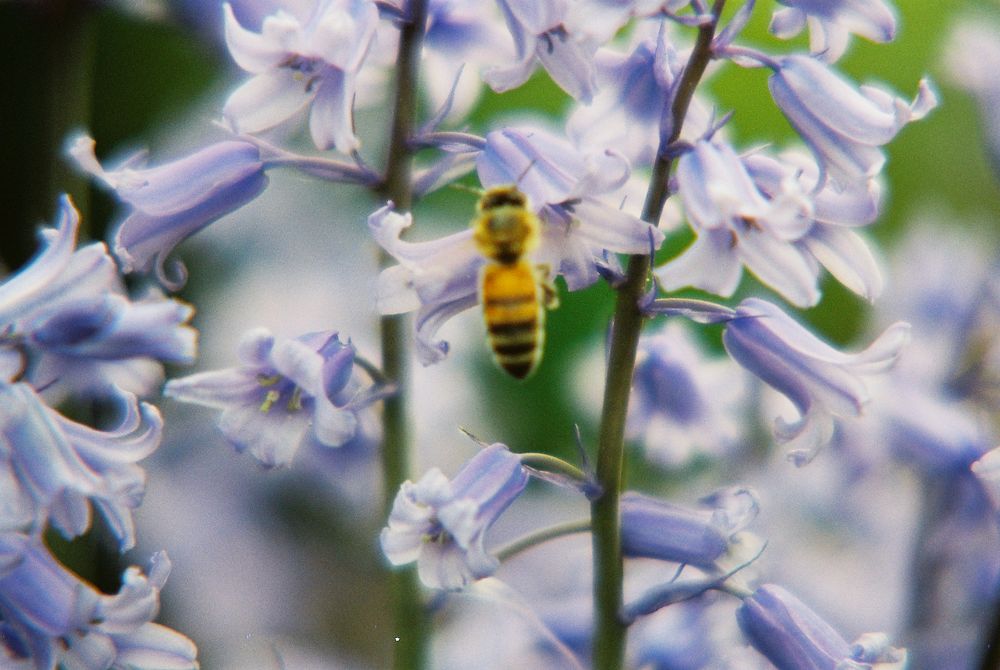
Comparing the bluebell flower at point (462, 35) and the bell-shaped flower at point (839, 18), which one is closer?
the bell-shaped flower at point (839, 18)

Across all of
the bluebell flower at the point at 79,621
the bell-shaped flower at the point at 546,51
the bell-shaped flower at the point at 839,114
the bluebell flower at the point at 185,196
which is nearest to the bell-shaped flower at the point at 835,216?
the bell-shaped flower at the point at 839,114

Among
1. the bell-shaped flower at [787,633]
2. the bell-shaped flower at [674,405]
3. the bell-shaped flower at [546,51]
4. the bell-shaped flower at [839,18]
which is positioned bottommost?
the bell-shaped flower at [674,405]

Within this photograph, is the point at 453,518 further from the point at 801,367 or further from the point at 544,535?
the point at 801,367

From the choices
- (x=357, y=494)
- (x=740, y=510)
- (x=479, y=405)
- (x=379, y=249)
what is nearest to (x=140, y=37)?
(x=479, y=405)

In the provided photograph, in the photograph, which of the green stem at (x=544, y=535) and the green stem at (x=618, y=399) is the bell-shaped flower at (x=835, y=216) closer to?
the green stem at (x=618, y=399)

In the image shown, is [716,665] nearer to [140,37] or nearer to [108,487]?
[108,487]

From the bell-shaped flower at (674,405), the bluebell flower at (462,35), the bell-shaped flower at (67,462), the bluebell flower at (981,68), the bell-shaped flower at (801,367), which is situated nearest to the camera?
the bell-shaped flower at (67,462)

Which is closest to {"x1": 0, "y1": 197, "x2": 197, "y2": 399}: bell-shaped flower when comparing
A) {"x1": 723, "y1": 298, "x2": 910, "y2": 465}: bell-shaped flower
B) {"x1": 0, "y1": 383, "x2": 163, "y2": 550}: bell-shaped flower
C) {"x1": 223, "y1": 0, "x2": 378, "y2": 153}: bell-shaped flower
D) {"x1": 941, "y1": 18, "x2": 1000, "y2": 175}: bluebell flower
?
{"x1": 0, "y1": 383, "x2": 163, "y2": 550}: bell-shaped flower
